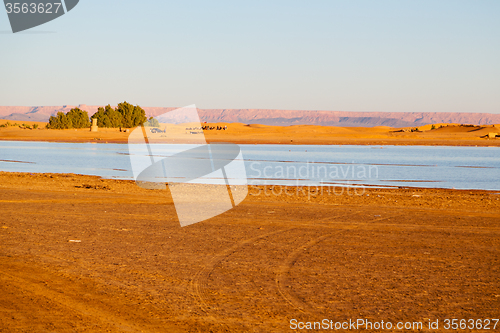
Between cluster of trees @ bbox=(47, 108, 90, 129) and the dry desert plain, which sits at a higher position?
the dry desert plain

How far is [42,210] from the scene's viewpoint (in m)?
13.3

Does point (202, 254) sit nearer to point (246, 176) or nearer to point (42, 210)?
point (42, 210)

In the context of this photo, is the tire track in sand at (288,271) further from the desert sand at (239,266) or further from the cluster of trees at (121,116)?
the cluster of trees at (121,116)

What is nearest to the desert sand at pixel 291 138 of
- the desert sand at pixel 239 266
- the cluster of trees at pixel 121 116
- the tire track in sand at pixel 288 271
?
the cluster of trees at pixel 121 116

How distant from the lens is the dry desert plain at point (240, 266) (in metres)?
5.71

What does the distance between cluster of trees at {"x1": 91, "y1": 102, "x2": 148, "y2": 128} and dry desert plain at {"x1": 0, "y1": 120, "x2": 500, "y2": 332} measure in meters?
95.9

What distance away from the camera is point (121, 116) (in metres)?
110

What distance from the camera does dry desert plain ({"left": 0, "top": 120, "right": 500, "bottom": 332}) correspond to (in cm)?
571

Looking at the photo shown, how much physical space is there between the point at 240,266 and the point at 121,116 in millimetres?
106472

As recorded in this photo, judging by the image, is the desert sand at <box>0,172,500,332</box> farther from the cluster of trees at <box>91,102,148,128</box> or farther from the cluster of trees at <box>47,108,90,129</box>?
the cluster of trees at <box>47,108,90,129</box>

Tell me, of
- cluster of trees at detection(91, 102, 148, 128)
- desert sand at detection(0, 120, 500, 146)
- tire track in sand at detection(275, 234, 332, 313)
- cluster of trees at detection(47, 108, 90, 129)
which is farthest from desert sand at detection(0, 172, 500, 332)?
cluster of trees at detection(47, 108, 90, 129)

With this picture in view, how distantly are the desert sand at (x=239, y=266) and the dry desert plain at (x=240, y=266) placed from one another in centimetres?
2

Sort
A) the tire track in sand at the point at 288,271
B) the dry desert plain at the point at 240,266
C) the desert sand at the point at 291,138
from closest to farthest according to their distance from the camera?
the dry desert plain at the point at 240,266, the tire track in sand at the point at 288,271, the desert sand at the point at 291,138

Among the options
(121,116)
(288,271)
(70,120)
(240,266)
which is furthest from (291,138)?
(288,271)
